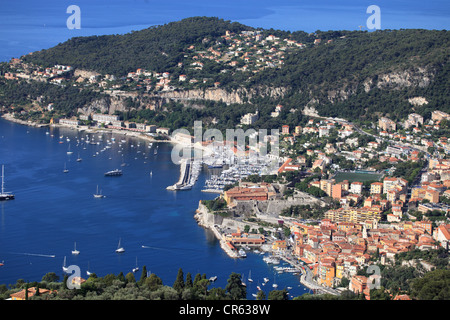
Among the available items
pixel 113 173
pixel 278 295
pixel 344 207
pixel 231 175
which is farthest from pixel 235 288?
pixel 113 173

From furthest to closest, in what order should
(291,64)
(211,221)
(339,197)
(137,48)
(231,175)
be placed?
(137,48) < (291,64) < (231,175) < (339,197) < (211,221)

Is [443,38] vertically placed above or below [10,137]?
above

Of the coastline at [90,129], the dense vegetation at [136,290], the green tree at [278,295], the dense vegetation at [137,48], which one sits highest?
the dense vegetation at [137,48]

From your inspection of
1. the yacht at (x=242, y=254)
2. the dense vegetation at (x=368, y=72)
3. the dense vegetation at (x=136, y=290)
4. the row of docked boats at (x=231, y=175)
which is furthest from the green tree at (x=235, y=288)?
the dense vegetation at (x=368, y=72)

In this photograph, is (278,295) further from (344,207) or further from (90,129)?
(90,129)

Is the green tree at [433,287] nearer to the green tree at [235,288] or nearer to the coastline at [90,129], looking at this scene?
the green tree at [235,288]

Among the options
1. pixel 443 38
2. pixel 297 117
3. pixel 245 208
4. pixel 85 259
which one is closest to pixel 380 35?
pixel 443 38
